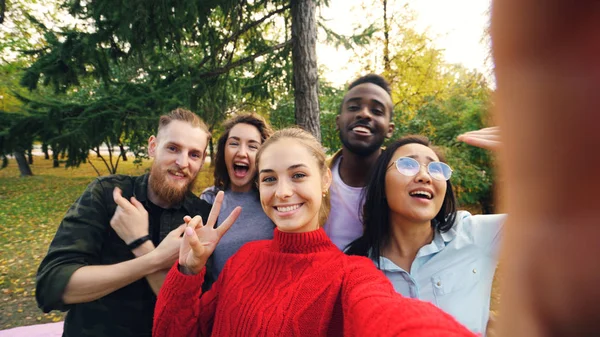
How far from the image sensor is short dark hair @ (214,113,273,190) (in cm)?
303

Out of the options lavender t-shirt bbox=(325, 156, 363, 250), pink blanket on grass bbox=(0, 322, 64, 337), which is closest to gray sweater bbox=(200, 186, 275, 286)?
lavender t-shirt bbox=(325, 156, 363, 250)

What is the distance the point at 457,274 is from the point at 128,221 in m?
2.14

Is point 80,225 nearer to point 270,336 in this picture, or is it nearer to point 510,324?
point 270,336

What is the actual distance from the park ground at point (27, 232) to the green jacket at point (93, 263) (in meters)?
1.95

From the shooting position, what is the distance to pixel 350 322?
4.27 feet

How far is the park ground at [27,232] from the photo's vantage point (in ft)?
18.0

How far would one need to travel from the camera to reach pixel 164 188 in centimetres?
239

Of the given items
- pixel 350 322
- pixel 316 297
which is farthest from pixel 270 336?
pixel 350 322

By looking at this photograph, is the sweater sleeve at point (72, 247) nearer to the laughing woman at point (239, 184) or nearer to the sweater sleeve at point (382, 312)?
the laughing woman at point (239, 184)

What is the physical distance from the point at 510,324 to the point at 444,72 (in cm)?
1196

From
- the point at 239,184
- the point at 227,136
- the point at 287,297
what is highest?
the point at 227,136

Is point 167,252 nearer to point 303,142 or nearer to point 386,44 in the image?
point 303,142

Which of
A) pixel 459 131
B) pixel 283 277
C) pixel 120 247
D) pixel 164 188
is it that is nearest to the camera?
pixel 283 277

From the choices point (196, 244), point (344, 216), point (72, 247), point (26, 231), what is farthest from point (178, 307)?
point (26, 231)
